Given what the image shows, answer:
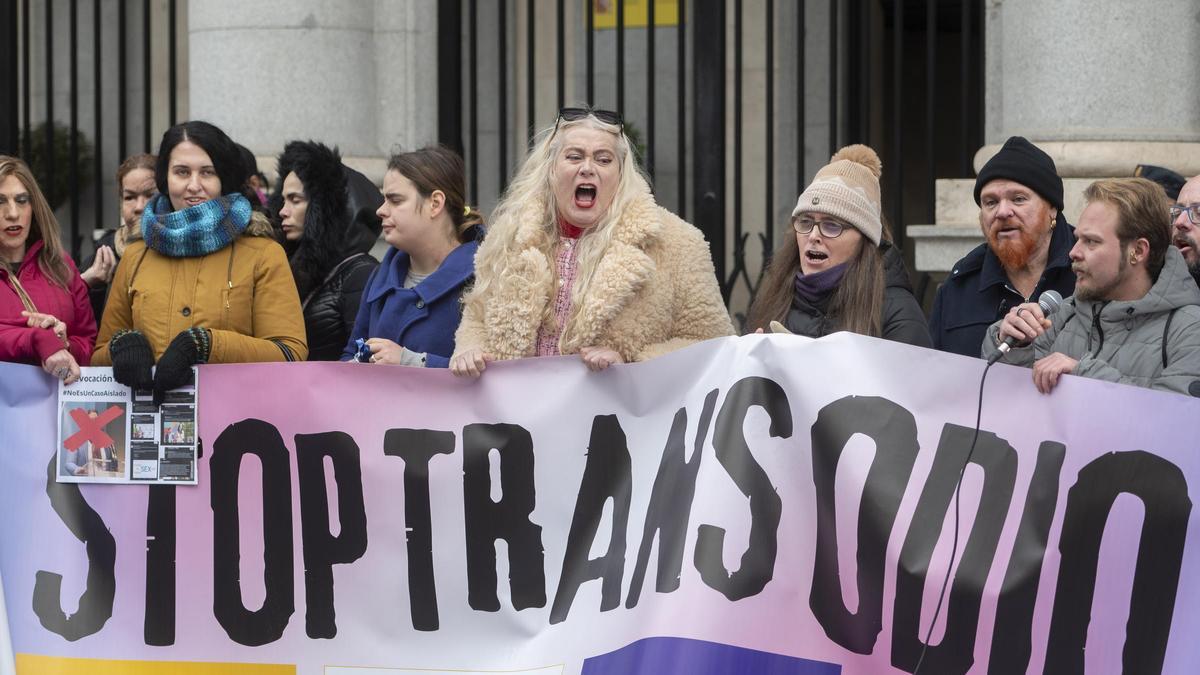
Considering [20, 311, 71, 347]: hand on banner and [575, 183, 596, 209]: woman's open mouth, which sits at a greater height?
[575, 183, 596, 209]: woman's open mouth

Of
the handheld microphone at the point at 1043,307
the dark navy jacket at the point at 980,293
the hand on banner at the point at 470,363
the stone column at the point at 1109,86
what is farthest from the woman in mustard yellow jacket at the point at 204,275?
the stone column at the point at 1109,86

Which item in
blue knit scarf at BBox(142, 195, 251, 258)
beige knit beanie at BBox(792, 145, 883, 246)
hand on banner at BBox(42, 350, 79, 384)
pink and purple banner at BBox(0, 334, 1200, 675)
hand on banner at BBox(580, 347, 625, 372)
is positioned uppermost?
beige knit beanie at BBox(792, 145, 883, 246)

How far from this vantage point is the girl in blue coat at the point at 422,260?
5617mm

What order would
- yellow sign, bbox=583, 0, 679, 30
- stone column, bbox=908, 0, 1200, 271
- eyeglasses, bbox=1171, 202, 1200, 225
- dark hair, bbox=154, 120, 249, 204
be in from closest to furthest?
eyeglasses, bbox=1171, 202, 1200, 225
dark hair, bbox=154, 120, 249, 204
stone column, bbox=908, 0, 1200, 271
yellow sign, bbox=583, 0, 679, 30

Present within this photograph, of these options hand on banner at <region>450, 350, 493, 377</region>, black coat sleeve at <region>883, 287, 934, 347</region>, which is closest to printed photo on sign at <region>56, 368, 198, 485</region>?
hand on banner at <region>450, 350, 493, 377</region>

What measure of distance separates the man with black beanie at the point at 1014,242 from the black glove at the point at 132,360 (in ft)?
8.63

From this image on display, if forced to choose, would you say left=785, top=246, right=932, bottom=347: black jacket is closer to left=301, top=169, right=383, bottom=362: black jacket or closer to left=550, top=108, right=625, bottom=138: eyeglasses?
left=550, top=108, right=625, bottom=138: eyeglasses

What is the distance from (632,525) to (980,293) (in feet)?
5.08

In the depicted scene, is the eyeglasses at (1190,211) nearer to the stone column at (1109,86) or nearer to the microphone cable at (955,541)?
the microphone cable at (955,541)

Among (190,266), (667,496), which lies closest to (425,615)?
(667,496)

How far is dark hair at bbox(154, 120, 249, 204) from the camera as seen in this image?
555 cm

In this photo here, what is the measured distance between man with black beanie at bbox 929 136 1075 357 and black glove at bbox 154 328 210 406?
2.46m

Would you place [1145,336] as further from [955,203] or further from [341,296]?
[955,203]

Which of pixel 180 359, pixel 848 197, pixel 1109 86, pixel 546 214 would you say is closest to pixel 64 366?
pixel 180 359
